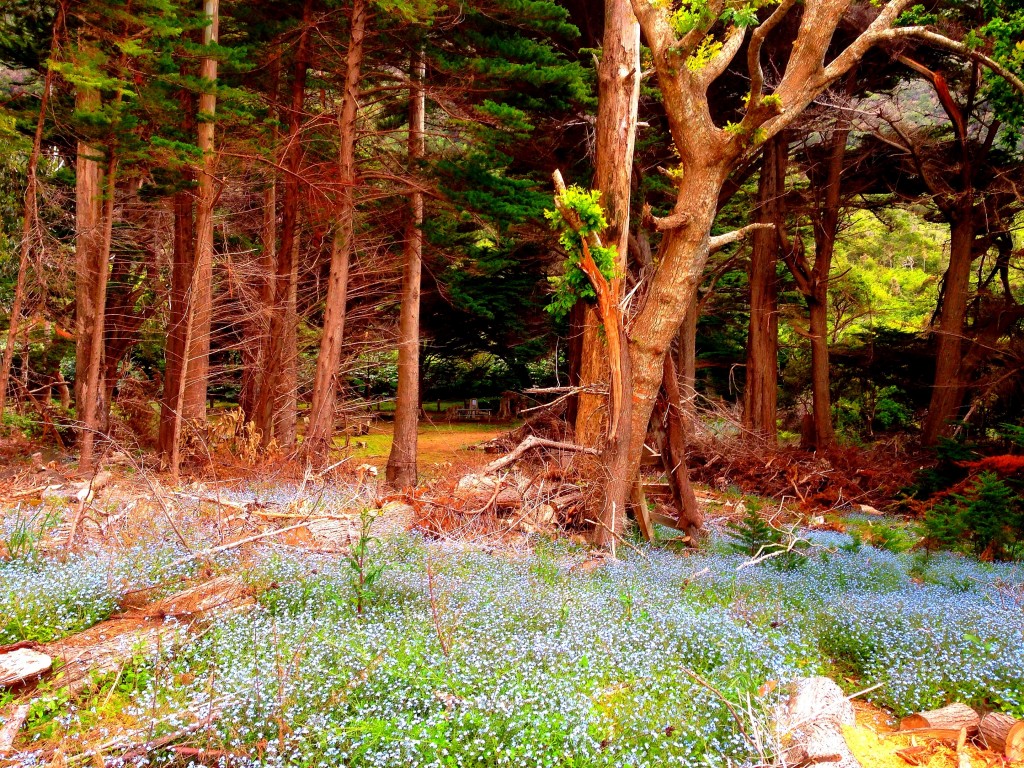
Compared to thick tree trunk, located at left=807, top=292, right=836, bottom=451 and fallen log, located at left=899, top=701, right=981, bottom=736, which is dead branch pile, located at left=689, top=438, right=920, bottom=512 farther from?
fallen log, located at left=899, top=701, right=981, bottom=736

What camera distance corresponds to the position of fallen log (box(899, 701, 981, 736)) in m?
3.44

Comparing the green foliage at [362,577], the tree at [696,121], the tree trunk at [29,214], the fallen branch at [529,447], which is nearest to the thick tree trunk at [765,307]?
the tree at [696,121]

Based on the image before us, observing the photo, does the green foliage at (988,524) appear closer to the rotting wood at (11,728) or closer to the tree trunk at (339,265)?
the rotting wood at (11,728)

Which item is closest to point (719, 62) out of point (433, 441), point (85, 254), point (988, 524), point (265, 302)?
point (988, 524)

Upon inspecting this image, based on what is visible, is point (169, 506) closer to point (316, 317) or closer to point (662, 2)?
point (662, 2)

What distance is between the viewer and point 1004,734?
3.29m

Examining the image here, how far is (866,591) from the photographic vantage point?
18.2 ft

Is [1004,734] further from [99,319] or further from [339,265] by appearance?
[99,319]

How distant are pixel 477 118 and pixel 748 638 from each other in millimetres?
9725

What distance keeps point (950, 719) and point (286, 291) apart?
12.7 m

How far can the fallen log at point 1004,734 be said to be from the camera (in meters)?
3.18

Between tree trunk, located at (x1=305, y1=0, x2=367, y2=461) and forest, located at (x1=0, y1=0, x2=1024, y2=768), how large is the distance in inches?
3.3

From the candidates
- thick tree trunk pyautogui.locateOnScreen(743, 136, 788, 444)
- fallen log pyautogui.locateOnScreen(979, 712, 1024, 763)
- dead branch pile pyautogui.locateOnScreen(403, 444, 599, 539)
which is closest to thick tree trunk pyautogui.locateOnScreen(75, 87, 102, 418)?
dead branch pile pyautogui.locateOnScreen(403, 444, 599, 539)

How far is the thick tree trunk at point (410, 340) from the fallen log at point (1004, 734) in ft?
33.1
